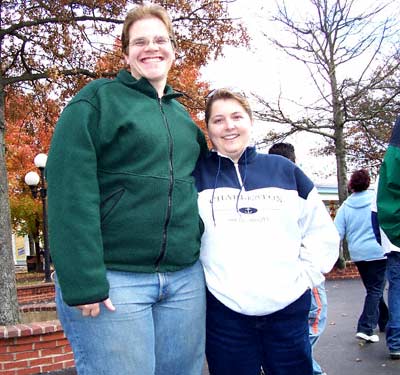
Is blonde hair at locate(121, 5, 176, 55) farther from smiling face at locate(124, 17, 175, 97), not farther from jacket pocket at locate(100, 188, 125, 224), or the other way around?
jacket pocket at locate(100, 188, 125, 224)

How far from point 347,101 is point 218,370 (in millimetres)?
12280

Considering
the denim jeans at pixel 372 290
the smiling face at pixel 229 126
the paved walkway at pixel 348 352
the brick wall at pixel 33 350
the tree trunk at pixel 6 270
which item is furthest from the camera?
the tree trunk at pixel 6 270

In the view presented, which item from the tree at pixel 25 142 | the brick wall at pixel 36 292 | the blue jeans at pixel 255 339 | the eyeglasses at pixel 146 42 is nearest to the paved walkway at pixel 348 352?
the blue jeans at pixel 255 339

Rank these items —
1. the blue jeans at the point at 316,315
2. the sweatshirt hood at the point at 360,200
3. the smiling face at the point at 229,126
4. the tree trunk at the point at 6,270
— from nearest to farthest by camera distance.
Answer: the smiling face at the point at 229,126, the blue jeans at the point at 316,315, the tree trunk at the point at 6,270, the sweatshirt hood at the point at 360,200

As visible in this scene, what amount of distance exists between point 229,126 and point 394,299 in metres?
3.54

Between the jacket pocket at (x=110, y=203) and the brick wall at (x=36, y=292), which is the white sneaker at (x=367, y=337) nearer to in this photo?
the jacket pocket at (x=110, y=203)

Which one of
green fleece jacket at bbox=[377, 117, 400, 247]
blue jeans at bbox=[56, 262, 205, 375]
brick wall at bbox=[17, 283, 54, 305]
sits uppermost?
green fleece jacket at bbox=[377, 117, 400, 247]

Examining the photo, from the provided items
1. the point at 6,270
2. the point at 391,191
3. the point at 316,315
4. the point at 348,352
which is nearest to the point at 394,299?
the point at 348,352

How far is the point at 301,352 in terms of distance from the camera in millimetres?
2584

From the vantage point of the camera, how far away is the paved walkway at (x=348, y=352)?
5227mm

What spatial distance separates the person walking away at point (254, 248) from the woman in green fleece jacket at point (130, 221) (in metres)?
0.18

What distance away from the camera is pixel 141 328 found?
209cm

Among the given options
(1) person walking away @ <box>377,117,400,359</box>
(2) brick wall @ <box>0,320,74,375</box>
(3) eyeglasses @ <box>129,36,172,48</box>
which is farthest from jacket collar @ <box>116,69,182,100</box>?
(2) brick wall @ <box>0,320,74,375</box>

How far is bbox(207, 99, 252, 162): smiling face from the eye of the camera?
262 cm
